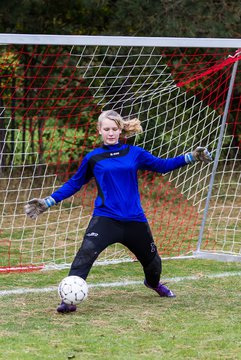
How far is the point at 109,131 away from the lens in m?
6.40

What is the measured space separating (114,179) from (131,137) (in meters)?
4.43

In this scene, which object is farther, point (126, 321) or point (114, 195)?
point (114, 195)

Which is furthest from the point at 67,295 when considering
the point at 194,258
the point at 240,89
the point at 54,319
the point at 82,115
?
the point at 240,89

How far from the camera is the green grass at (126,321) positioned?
5.09m

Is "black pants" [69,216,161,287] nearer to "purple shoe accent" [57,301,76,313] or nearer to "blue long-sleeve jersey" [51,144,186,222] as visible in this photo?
"blue long-sleeve jersey" [51,144,186,222]

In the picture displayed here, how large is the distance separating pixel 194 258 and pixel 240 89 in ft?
16.5

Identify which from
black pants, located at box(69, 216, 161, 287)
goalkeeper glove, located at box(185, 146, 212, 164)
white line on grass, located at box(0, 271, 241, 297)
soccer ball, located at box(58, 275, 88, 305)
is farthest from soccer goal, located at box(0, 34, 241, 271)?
soccer ball, located at box(58, 275, 88, 305)

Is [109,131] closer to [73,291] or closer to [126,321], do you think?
[73,291]

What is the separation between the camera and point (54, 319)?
5.95 metres

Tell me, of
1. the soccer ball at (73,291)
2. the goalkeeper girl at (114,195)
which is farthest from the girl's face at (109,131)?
the soccer ball at (73,291)

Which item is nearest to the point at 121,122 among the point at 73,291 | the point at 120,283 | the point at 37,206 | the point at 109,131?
the point at 109,131

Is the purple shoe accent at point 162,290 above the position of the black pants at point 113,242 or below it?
below

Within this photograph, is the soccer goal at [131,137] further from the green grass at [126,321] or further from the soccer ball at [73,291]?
the soccer ball at [73,291]

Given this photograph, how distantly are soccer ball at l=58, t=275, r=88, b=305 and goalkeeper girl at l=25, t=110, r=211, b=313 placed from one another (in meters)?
0.18
